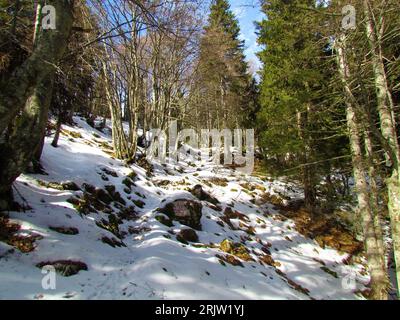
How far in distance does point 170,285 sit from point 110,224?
335 cm

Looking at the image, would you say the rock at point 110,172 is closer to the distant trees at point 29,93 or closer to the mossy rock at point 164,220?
the mossy rock at point 164,220

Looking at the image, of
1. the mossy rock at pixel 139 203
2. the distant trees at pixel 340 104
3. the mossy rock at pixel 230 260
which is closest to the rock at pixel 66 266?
the mossy rock at pixel 230 260

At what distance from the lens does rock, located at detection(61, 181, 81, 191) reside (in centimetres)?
754

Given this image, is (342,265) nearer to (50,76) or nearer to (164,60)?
(50,76)

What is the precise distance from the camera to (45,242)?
15.6ft

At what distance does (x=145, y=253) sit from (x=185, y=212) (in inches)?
131

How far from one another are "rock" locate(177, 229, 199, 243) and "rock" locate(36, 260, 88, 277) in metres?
3.27

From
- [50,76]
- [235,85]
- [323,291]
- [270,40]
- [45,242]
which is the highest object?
[235,85]

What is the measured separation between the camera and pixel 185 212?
901 centimetres

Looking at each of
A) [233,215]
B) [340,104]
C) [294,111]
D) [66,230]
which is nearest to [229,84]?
[294,111]

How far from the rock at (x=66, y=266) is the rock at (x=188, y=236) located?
327cm

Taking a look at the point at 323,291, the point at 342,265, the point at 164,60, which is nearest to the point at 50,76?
the point at 323,291

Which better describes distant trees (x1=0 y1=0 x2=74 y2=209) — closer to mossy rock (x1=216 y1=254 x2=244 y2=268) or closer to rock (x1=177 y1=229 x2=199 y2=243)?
rock (x1=177 y1=229 x2=199 y2=243)

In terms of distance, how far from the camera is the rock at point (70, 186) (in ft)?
24.7
